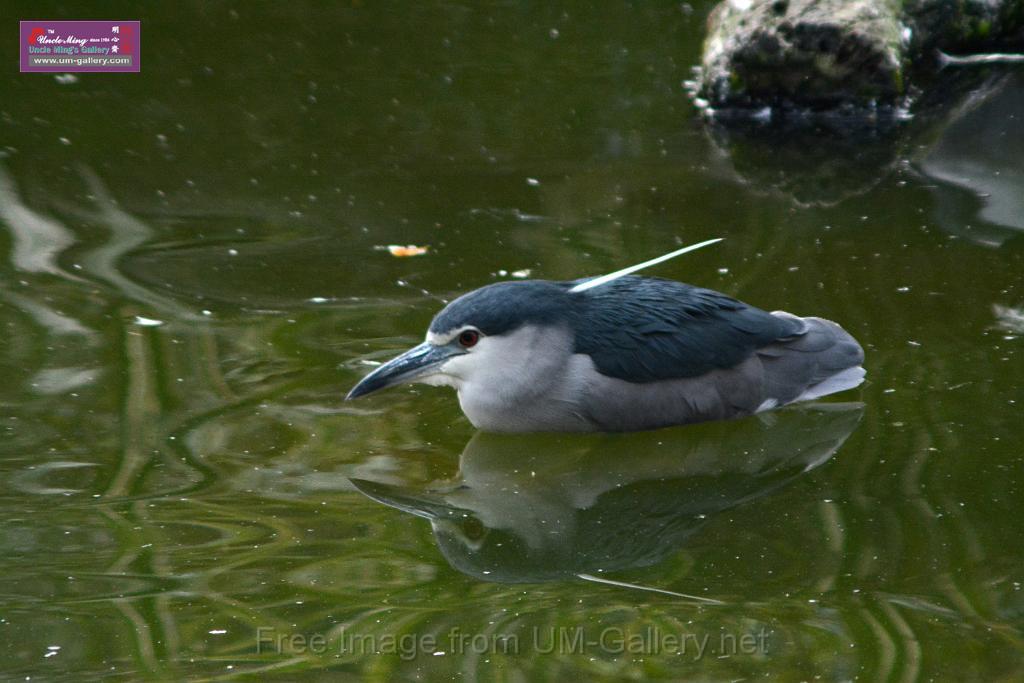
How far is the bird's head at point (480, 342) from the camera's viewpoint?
190 inches

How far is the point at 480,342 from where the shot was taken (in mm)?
4855

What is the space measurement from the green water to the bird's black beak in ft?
0.70

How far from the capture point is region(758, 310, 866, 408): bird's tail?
203 inches

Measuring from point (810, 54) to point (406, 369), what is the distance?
4.21 meters

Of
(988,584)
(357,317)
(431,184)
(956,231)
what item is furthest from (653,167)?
(988,584)

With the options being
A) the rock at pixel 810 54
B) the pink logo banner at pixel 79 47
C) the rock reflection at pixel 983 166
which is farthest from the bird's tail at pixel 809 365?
the pink logo banner at pixel 79 47

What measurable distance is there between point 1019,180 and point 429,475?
4.03 metres

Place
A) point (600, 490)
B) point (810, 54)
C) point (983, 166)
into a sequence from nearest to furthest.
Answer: point (600, 490) → point (983, 166) → point (810, 54)

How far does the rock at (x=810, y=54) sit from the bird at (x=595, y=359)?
3.34 metres

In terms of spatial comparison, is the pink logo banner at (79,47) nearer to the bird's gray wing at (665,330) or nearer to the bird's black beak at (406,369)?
the bird's black beak at (406,369)

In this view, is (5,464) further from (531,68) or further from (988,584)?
(531,68)

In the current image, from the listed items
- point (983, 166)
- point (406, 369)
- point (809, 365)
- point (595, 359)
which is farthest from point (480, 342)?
point (983, 166)

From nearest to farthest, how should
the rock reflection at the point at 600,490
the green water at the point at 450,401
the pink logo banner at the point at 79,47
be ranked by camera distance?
1. the green water at the point at 450,401
2. the rock reflection at the point at 600,490
3. the pink logo banner at the point at 79,47

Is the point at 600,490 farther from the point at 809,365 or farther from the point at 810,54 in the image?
the point at 810,54
